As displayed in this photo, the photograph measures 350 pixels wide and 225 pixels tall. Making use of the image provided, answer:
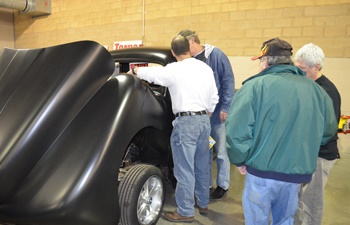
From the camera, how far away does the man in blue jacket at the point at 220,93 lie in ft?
10.6

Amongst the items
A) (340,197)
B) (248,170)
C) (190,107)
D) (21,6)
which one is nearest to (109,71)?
(190,107)

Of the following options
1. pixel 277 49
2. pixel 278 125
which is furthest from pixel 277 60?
pixel 278 125

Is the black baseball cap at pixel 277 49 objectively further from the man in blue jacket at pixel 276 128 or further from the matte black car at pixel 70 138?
the matte black car at pixel 70 138

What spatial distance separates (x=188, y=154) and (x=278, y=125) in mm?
1079

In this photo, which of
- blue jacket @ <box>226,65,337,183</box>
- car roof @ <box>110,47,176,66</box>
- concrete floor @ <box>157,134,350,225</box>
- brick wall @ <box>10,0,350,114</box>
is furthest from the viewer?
brick wall @ <box>10,0,350,114</box>

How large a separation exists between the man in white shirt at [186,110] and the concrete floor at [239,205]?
325 mm

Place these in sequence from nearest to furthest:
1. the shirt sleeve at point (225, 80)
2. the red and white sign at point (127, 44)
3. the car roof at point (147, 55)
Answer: the car roof at point (147, 55) → the shirt sleeve at point (225, 80) → the red and white sign at point (127, 44)

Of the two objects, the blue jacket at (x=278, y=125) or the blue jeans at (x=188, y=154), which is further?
the blue jeans at (x=188, y=154)

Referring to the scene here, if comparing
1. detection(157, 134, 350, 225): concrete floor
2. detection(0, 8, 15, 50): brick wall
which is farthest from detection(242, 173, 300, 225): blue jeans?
detection(0, 8, 15, 50): brick wall

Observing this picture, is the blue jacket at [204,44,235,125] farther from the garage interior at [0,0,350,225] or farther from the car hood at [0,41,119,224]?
the car hood at [0,41,119,224]

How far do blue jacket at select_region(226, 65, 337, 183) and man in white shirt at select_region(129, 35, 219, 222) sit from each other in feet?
2.82

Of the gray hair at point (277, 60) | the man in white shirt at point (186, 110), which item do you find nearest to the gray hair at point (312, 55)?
the gray hair at point (277, 60)

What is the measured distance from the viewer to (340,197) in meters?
3.50

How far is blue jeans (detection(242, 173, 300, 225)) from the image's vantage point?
1.73 metres
